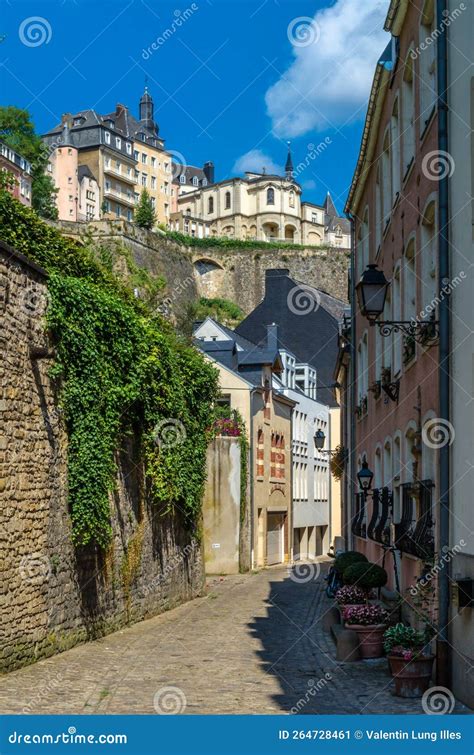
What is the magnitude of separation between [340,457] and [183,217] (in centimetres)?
9246

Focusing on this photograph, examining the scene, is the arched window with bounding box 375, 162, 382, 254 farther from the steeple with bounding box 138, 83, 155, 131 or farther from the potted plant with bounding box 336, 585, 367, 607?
the steeple with bounding box 138, 83, 155, 131

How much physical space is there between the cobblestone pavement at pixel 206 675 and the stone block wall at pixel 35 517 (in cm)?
39

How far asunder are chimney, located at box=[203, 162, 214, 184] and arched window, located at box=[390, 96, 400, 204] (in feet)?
417

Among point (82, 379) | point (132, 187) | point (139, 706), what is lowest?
point (139, 706)

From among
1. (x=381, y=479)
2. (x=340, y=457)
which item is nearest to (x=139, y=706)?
(x=381, y=479)

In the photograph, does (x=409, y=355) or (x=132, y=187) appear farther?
(x=132, y=187)

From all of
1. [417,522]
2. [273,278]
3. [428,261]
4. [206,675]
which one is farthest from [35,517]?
[273,278]

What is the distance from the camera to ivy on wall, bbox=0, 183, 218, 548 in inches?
534

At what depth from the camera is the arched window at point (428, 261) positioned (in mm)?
13000

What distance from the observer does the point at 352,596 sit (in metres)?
14.9

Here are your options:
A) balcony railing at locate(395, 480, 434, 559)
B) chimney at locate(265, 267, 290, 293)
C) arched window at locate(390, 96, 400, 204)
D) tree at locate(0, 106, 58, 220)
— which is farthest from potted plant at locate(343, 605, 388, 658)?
tree at locate(0, 106, 58, 220)

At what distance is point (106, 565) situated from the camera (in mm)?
15805

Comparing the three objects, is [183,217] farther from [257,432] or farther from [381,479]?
[381,479]

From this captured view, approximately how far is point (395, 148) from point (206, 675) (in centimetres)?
899
